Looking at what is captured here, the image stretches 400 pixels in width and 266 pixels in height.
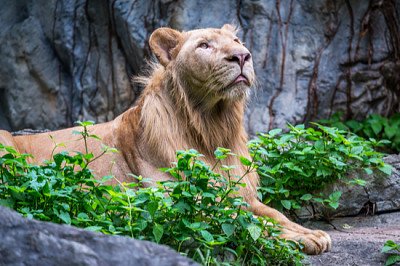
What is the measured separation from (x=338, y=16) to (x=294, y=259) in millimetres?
4429

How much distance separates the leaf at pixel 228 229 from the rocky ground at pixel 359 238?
30.7 inches

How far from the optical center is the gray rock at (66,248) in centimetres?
159

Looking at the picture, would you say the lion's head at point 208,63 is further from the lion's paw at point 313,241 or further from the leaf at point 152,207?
the leaf at point 152,207

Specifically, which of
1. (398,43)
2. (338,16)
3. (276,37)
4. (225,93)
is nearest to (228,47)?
(225,93)

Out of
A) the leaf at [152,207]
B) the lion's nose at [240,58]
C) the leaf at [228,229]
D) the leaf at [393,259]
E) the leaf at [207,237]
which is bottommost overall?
the leaf at [393,259]

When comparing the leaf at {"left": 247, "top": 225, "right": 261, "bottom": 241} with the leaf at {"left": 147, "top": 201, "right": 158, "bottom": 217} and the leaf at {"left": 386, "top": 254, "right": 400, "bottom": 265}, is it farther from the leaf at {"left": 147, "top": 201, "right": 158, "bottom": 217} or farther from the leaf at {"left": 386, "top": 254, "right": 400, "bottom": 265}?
the leaf at {"left": 386, "top": 254, "right": 400, "bottom": 265}

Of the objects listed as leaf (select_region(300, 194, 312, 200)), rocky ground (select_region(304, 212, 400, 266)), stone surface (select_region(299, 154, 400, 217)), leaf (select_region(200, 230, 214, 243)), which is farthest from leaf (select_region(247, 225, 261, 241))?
stone surface (select_region(299, 154, 400, 217))

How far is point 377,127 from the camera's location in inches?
241

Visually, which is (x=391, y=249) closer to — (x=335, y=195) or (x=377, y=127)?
→ (x=335, y=195)

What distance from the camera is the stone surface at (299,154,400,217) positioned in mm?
4340

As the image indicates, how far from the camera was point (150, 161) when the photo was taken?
12.6ft

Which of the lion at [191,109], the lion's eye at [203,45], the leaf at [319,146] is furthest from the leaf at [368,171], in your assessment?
the lion's eye at [203,45]

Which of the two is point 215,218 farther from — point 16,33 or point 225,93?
point 16,33

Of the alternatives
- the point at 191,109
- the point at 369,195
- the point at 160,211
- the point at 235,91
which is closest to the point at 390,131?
the point at 369,195
